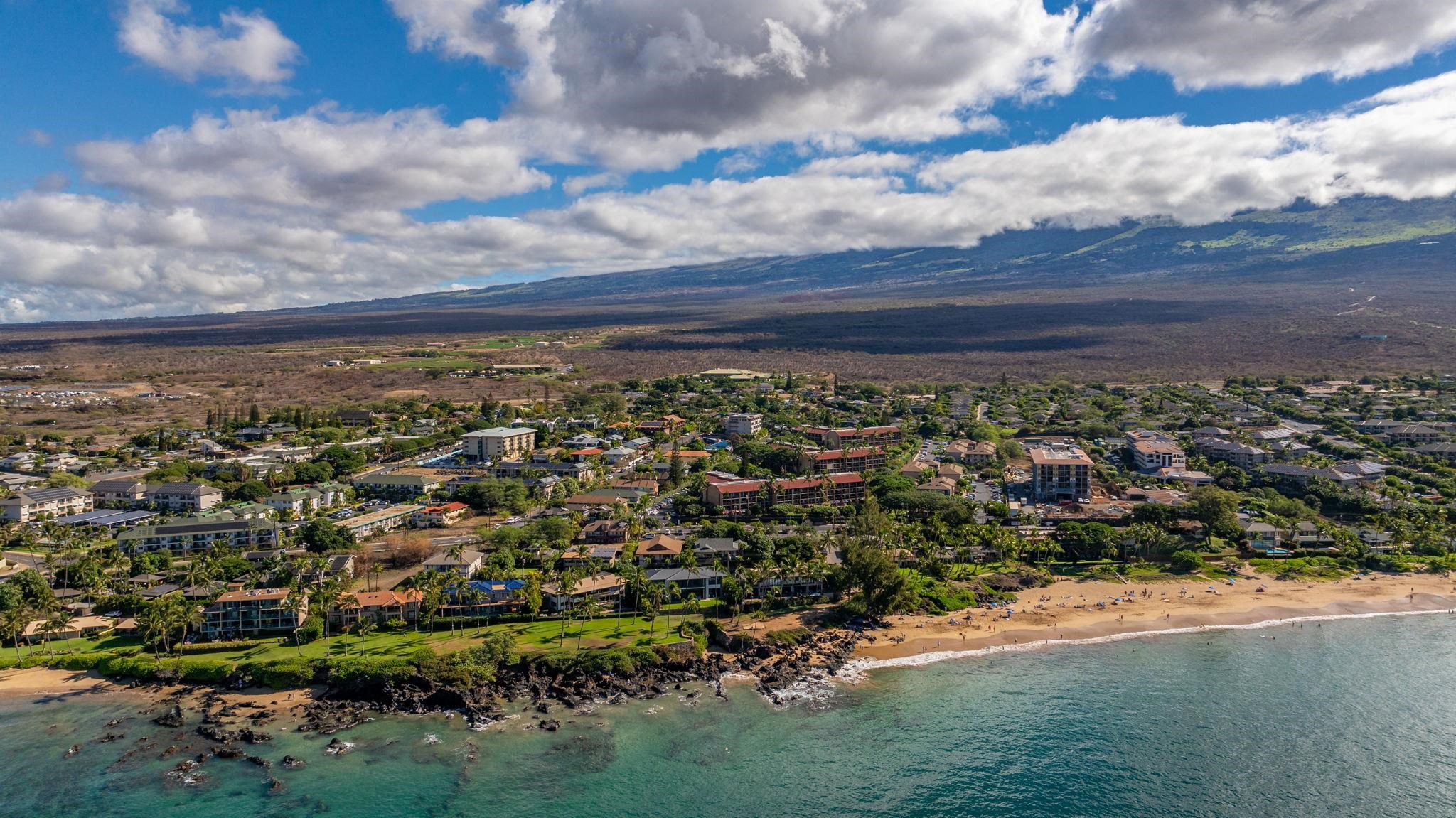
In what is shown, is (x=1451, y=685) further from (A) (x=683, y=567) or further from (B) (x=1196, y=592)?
(A) (x=683, y=567)

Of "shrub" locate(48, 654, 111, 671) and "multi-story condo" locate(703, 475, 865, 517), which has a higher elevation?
"multi-story condo" locate(703, 475, 865, 517)

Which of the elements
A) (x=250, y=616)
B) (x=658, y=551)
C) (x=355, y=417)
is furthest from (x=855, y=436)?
(x=355, y=417)

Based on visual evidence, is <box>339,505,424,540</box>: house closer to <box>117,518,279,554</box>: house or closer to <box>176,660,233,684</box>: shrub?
<box>117,518,279,554</box>: house

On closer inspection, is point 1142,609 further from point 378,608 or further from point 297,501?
point 297,501

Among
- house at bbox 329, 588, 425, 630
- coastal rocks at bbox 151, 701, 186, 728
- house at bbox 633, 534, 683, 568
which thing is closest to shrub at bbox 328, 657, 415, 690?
house at bbox 329, 588, 425, 630

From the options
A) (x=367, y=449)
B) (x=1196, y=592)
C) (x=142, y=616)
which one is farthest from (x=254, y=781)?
(x=367, y=449)
